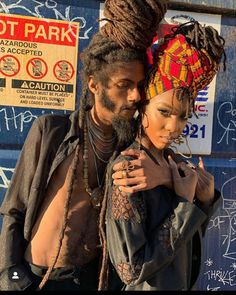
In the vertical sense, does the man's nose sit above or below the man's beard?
above

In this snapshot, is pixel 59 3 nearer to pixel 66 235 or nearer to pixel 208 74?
pixel 208 74

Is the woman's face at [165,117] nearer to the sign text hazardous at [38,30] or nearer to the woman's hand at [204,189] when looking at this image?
the woman's hand at [204,189]

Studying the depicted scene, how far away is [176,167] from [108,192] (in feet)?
0.94

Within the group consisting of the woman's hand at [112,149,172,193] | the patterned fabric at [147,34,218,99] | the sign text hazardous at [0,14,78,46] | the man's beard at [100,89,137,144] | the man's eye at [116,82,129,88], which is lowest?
the woman's hand at [112,149,172,193]

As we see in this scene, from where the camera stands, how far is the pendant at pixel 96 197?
6.03 feet

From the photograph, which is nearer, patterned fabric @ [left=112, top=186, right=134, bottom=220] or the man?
patterned fabric @ [left=112, top=186, right=134, bottom=220]

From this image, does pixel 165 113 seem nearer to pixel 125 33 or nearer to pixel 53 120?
pixel 125 33

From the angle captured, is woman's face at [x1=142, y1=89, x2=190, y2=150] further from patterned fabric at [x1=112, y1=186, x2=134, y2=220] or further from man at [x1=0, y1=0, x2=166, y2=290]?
patterned fabric at [x1=112, y1=186, x2=134, y2=220]

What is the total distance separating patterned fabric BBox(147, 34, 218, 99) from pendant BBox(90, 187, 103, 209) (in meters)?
0.46

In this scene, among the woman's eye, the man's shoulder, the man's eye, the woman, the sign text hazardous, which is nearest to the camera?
the woman

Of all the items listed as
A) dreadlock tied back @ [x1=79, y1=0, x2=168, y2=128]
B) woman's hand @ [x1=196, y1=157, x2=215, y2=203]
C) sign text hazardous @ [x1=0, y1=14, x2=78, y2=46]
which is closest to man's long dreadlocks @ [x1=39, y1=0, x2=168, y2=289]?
dreadlock tied back @ [x1=79, y1=0, x2=168, y2=128]

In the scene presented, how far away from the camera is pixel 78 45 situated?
2654 millimetres

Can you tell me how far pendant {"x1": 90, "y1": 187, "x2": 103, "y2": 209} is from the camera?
1.84 metres

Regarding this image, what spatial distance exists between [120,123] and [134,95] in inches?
5.5
